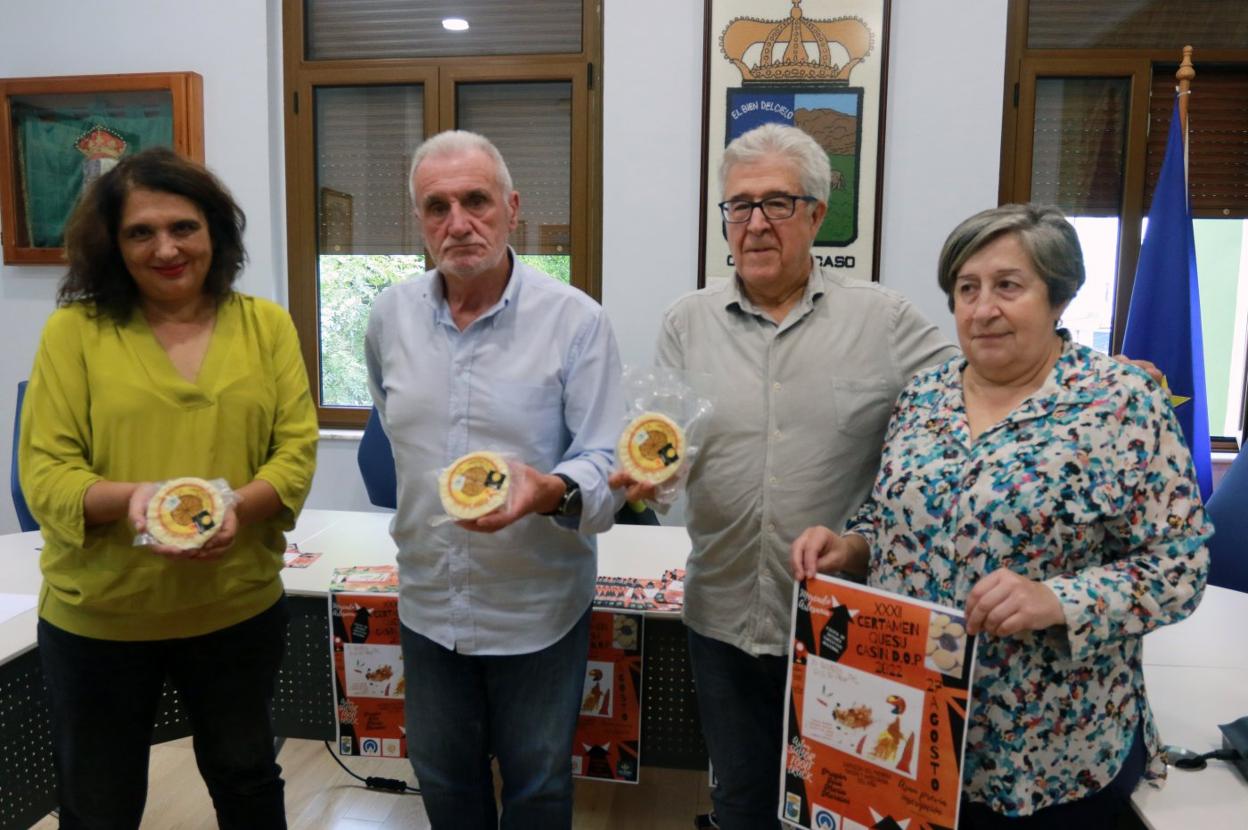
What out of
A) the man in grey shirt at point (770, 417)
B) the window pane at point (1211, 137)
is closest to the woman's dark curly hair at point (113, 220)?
the man in grey shirt at point (770, 417)

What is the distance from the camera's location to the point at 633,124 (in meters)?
3.84

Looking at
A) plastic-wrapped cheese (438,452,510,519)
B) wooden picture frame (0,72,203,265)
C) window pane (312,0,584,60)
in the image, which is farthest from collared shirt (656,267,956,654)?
wooden picture frame (0,72,203,265)

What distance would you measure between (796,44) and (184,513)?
332cm

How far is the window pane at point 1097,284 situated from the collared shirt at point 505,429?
3.27 m

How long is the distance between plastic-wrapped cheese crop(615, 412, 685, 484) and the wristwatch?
0.09 metres

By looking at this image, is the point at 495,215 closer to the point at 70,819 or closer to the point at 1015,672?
the point at 1015,672

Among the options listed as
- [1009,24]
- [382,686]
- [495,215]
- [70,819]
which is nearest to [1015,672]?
[495,215]

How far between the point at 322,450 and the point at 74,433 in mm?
2936

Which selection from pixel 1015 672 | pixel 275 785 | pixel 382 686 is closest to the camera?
pixel 1015 672

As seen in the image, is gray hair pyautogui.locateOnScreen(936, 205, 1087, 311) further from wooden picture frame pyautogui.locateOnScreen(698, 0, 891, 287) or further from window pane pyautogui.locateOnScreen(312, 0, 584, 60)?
window pane pyautogui.locateOnScreen(312, 0, 584, 60)

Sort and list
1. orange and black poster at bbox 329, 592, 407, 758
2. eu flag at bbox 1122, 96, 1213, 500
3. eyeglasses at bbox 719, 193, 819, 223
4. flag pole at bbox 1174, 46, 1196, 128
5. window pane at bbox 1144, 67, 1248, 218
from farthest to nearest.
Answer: window pane at bbox 1144, 67, 1248, 218 → eu flag at bbox 1122, 96, 1213, 500 → flag pole at bbox 1174, 46, 1196, 128 → orange and black poster at bbox 329, 592, 407, 758 → eyeglasses at bbox 719, 193, 819, 223

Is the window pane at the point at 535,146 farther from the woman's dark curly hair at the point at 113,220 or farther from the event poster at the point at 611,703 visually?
the woman's dark curly hair at the point at 113,220

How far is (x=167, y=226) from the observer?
149cm

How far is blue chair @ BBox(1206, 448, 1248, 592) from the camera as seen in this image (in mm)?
2645
